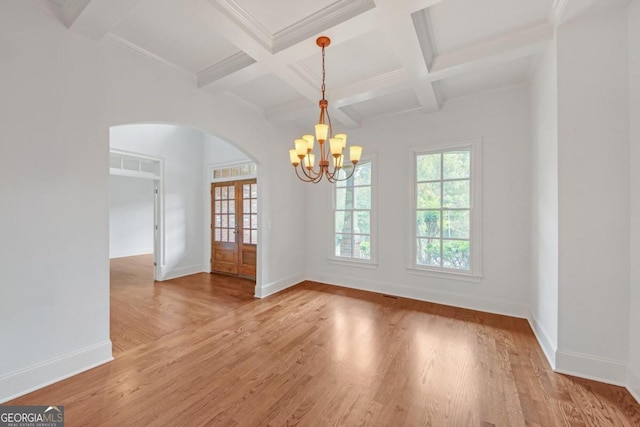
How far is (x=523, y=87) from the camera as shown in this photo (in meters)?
3.23

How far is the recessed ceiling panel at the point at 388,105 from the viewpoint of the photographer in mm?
3552

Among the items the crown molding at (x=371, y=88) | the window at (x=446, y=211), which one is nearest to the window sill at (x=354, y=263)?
the window at (x=446, y=211)

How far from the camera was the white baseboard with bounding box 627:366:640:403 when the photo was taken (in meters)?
1.84

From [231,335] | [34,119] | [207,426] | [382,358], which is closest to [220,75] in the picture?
[34,119]

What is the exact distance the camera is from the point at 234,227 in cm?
555

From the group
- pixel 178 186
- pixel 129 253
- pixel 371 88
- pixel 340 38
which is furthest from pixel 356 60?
pixel 129 253

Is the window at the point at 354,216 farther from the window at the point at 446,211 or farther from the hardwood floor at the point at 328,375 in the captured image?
the hardwood floor at the point at 328,375

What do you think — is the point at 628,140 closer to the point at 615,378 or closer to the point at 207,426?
the point at 615,378

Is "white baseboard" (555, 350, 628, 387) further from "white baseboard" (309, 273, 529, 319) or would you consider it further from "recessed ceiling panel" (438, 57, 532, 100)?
"recessed ceiling panel" (438, 57, 532, 100)

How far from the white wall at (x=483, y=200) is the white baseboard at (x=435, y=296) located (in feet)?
0.04

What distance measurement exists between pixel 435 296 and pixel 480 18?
3328 mm

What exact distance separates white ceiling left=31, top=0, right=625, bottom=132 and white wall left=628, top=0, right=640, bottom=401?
1.02 feet

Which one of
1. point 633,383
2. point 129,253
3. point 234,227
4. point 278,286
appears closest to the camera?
point 633,383

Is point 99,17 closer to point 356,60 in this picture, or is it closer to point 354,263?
point 356,60
